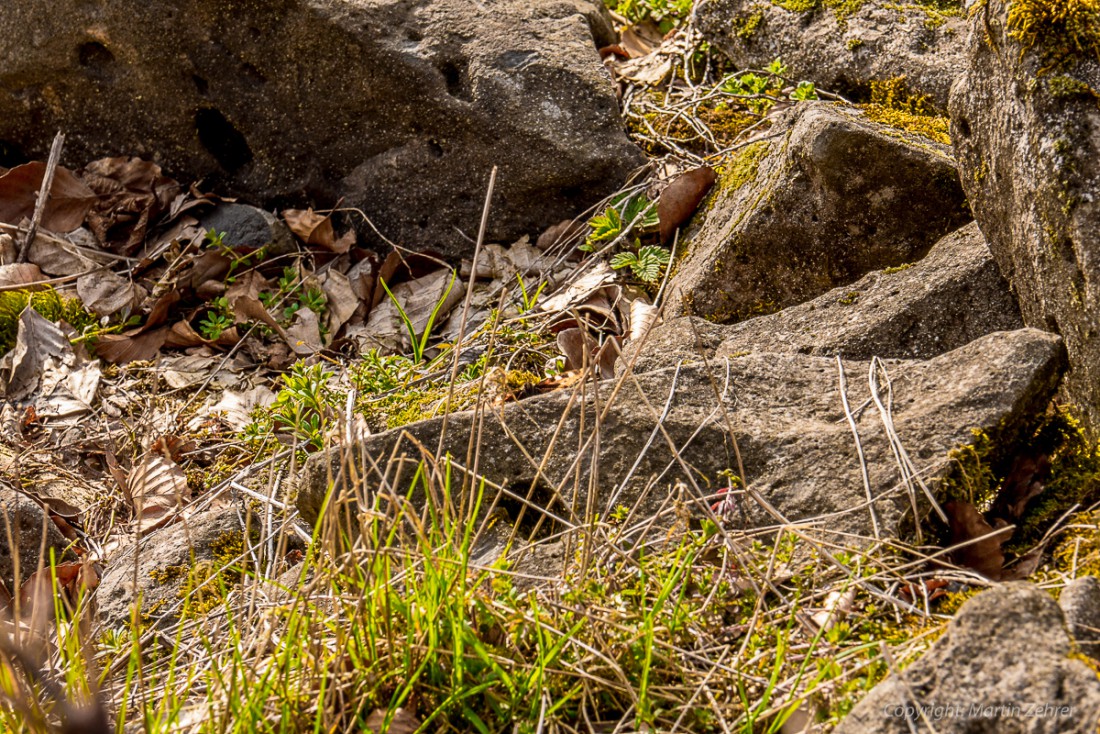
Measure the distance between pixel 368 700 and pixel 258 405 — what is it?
2132mm

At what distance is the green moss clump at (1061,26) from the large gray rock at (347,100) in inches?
79.0

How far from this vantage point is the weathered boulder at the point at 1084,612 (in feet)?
5.28

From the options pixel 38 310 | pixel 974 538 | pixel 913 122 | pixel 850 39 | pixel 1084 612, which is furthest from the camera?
pixel 38 310

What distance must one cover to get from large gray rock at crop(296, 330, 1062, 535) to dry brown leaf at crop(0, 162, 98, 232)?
106 inches

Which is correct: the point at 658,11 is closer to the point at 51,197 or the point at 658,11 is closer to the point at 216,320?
the point at 216,320

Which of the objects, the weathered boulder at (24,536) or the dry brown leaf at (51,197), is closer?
the weathered boulder at (24,536)

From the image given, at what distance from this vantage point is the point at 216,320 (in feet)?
13.8

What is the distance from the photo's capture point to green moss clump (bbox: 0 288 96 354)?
4168 mm

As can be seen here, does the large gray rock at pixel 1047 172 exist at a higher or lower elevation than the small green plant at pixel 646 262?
higher

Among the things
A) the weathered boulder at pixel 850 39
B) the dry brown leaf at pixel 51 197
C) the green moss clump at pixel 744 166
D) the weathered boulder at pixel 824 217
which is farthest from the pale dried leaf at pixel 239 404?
the weathered boulder at pixel 850 39

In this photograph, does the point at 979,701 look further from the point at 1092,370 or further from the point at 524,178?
the point at 524,178

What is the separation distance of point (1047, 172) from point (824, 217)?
914mm

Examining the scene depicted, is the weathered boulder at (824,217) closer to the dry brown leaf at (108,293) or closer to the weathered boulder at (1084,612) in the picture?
the weathered boulder at (1084,612)

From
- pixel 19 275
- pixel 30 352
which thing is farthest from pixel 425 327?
pixel 19 275
